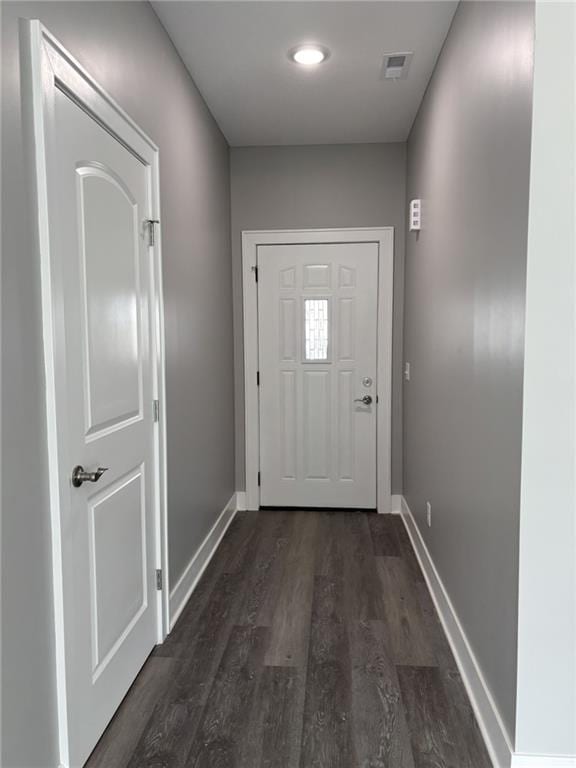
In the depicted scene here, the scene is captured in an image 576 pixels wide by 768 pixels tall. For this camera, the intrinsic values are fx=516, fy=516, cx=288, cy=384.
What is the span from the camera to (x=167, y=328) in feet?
7.83

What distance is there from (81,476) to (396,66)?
8.16ft

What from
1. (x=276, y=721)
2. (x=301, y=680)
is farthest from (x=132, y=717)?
(x=301, y=680)

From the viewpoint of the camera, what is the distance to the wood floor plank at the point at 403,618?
2152 mm

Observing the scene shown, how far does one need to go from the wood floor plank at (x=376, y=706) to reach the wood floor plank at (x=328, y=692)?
0.11 feet

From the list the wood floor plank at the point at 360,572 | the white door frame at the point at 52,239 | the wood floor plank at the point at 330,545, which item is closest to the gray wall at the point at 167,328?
the white door frame at the point at 52,239

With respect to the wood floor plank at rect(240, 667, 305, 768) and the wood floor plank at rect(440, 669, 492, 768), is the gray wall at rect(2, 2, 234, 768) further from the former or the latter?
the wood floor plank at rect(440, 669, 492, 768)

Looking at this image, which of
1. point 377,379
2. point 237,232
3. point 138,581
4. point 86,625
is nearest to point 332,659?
point 138,581

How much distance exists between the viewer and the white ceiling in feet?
7.23

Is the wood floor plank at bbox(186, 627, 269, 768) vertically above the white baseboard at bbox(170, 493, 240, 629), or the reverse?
the white baseboard at bbox(170, 493, 240, 629)

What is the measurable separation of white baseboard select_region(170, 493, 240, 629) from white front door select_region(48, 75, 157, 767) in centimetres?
25

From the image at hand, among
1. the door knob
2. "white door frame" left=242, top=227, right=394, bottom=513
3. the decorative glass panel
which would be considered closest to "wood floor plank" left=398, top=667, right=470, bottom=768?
the door knob

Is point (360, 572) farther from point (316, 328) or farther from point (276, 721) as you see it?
point (316, 328)

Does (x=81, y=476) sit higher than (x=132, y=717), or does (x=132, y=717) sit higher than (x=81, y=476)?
(x=81, y=476)

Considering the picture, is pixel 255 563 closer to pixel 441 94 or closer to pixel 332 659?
pixel 332 659
